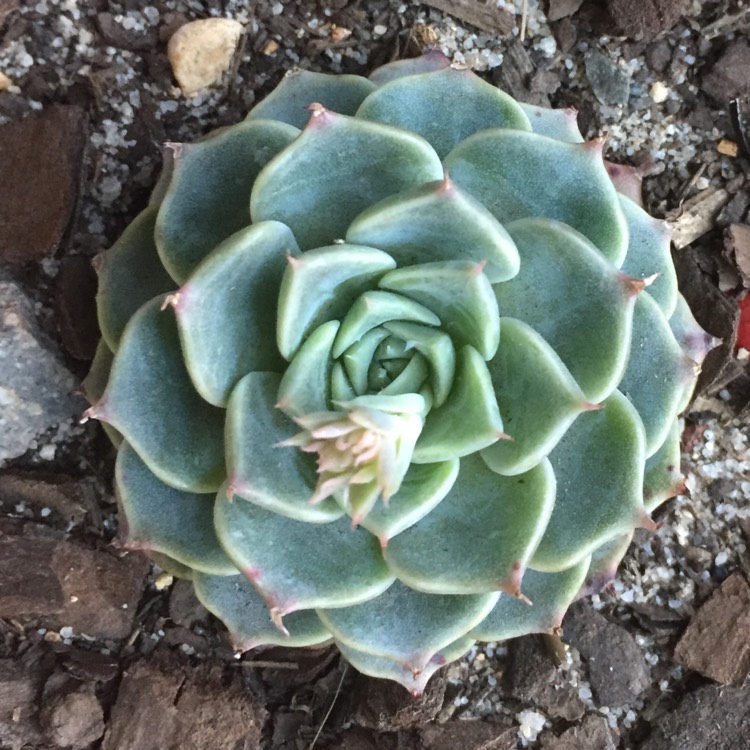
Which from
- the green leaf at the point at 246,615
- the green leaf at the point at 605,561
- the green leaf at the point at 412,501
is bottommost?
the green leaf at the point at 246,615

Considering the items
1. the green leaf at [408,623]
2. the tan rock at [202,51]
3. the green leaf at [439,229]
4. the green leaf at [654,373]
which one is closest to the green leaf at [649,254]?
the green leaf at [654,373]

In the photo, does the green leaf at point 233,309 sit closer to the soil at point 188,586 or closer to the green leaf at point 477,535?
the green leaf at point 477,535

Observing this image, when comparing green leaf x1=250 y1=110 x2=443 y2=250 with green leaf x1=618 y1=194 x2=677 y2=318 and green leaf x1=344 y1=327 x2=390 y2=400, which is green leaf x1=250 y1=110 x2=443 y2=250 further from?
green leaf x1=618 y1=194 x2=677 y2=318

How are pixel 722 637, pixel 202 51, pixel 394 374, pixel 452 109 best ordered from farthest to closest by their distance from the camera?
1. pixel 722 637
2. pixel 202 51
3. pixel 452 109
4. pixel 394 374

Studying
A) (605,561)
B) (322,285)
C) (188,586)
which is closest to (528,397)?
(322,285)

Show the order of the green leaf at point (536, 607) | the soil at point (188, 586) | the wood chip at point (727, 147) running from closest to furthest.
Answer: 1. the green leaf at point (536, 607)
2. the soil at point (188, 586)
3. the wood chip at point (727, 147)

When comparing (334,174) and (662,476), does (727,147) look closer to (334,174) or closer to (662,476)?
(662,476)
